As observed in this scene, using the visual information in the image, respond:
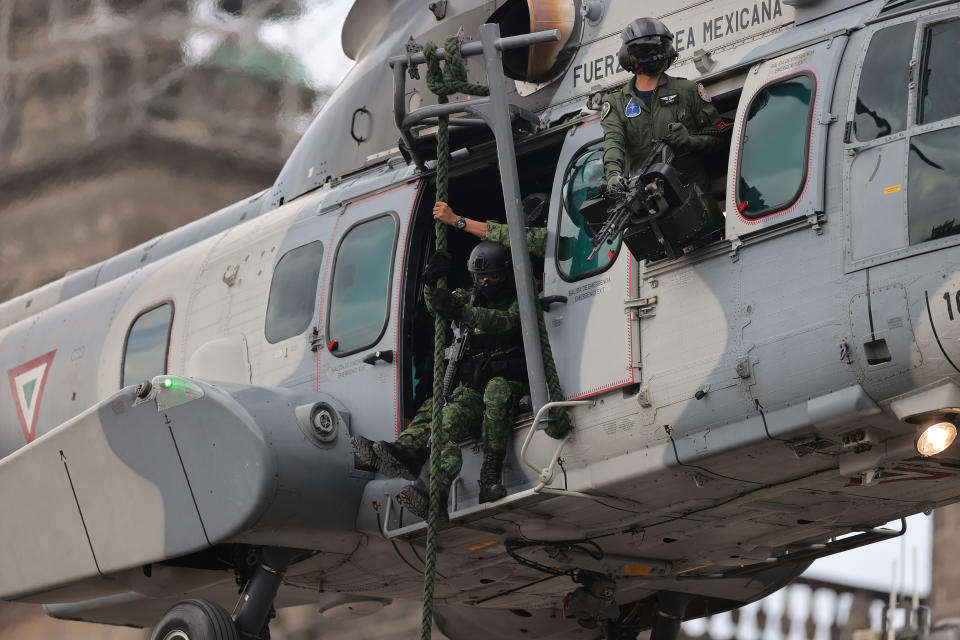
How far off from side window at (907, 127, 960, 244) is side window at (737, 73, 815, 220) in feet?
1.65

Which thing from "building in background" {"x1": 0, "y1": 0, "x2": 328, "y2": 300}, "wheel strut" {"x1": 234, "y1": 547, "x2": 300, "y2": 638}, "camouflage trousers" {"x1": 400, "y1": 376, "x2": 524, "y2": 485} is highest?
"building in background" {"x1": 0, "y1": 0, "x2": 328, "y2": 300}

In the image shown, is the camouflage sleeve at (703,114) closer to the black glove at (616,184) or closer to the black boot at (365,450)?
the black glove at (616,184)

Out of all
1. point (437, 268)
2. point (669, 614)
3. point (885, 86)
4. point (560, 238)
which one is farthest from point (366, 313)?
point (885, 86)

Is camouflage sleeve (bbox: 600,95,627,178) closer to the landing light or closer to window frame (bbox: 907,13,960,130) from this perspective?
window frame (bbox: 907,13,960,130)

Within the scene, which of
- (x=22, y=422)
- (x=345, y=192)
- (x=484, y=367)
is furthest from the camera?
(x=22, y=422)

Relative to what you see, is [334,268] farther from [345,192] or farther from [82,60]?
[82,60]

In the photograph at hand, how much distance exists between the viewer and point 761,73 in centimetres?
652

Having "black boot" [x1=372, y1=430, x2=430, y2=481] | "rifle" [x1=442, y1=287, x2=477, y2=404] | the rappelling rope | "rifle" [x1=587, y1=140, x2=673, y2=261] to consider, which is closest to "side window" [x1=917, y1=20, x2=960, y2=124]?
"rifle" [x1=587, y1=140, x2=673, y2=261]

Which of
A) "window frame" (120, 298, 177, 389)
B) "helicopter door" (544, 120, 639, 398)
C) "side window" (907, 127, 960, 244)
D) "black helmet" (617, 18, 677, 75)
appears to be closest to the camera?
"side window" (907, 127, 960, 244)

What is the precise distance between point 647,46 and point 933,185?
1.60m

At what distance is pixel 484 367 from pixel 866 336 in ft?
6.81

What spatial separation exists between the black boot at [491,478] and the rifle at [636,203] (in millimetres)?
1170

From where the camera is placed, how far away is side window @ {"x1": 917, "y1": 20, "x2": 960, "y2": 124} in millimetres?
5859

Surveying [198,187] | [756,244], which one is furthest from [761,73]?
[198,187]
